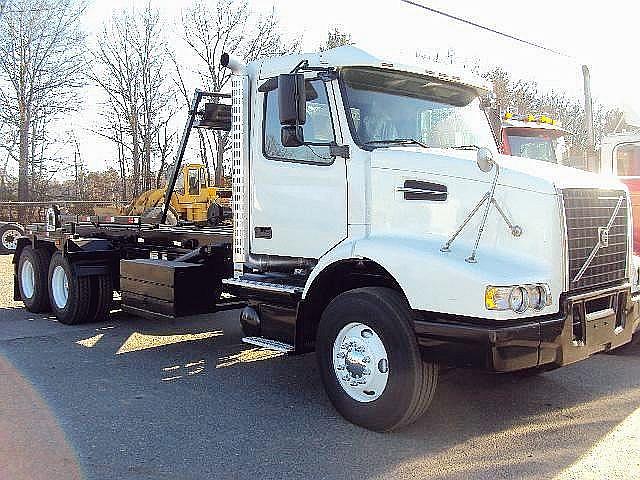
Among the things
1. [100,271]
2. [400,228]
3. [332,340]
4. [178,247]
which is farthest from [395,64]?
[100,271]

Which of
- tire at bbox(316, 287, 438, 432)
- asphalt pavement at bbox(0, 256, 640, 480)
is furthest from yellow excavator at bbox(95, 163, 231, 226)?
tire at bbox(316, 287, 438, 432)

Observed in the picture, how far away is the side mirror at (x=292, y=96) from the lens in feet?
17.5

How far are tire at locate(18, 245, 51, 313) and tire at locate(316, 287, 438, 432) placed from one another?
6.47m

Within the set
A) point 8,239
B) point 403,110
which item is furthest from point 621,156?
point 8,239

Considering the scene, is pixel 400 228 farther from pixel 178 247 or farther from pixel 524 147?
pixel 524 147

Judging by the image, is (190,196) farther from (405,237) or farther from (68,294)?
(405,237)

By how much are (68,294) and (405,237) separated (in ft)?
19.6

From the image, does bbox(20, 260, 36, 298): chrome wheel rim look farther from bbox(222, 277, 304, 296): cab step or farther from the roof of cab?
the roof of cab

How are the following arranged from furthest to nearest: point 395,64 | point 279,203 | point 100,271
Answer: point 100,271
point 279,203
point 395,64

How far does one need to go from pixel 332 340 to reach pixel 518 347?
1.43 m

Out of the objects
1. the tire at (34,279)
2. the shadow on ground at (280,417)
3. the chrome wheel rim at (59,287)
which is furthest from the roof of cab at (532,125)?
the tire at (34,279)

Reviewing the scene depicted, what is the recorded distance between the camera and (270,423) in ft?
18.2

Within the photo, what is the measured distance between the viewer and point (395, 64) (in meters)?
5.72

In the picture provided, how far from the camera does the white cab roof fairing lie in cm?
562
